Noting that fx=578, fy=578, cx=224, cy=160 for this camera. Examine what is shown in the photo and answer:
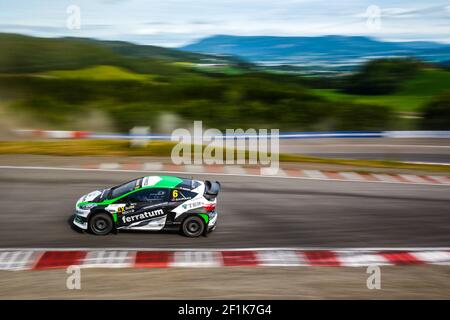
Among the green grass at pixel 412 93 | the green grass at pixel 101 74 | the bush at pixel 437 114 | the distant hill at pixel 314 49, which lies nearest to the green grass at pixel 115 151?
the bush at pixel 437 114

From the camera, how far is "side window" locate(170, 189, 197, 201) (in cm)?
1244

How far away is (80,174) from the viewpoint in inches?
741

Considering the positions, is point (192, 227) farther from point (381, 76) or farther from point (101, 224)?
point (381, 76)

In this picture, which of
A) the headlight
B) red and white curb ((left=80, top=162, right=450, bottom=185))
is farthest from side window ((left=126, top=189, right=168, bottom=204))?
red and white curb ((left=80, top=162, right=450, bottom=185))

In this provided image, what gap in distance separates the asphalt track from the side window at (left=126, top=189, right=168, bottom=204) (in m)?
0.83

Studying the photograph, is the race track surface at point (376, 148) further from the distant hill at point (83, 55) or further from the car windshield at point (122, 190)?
the distant hill at point (83, 55)

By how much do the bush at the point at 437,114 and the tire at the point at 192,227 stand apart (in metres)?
27.8

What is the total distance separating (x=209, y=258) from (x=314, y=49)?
39.6 m

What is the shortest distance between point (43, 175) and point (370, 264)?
11.3 metres

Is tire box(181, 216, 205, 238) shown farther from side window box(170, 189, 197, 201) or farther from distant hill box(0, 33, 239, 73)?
distant hill box(0, 33, 239, 73)

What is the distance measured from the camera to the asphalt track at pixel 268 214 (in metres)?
12.5

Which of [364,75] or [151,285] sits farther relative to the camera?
[364,75]
